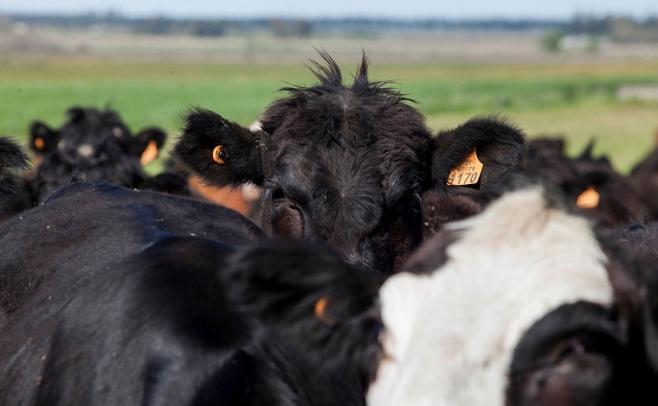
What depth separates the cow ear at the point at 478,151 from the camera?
6.47 meters

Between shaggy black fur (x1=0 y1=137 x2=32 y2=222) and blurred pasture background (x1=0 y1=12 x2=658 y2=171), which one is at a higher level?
shaggy black fur (x1=0 y1=137 x2=32 y2=222)

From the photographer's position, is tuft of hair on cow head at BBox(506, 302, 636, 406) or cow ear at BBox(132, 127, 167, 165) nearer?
tuft of hair on cow head at BBox(506, 302, 636, 406)

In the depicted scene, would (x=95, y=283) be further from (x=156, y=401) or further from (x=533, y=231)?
(x=533, y=231)

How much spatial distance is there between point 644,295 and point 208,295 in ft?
4.45

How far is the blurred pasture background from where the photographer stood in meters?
48.8

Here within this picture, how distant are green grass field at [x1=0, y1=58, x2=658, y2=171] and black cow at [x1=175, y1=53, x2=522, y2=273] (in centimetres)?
1662

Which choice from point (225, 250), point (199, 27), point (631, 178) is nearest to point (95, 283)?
point (225, 250)

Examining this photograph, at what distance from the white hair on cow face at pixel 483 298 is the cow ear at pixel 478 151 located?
3.31 metres

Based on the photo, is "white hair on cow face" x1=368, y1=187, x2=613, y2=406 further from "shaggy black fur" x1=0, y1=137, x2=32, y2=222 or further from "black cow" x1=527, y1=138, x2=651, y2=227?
"black cow" x1=527, y1=138, x2=651, y2=227

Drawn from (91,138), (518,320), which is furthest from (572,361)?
(91,138)

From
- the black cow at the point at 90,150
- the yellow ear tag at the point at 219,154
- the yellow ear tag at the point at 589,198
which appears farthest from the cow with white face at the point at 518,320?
the yellow ear tag at the point at 589,198

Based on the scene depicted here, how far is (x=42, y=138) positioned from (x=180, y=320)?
10.3m

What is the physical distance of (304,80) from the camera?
14.8 metres

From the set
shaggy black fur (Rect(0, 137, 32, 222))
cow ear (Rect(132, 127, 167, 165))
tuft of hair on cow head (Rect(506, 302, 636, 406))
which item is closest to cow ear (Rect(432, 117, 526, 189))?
shaggy black fur (Rect(0, 137, 32, 222))
